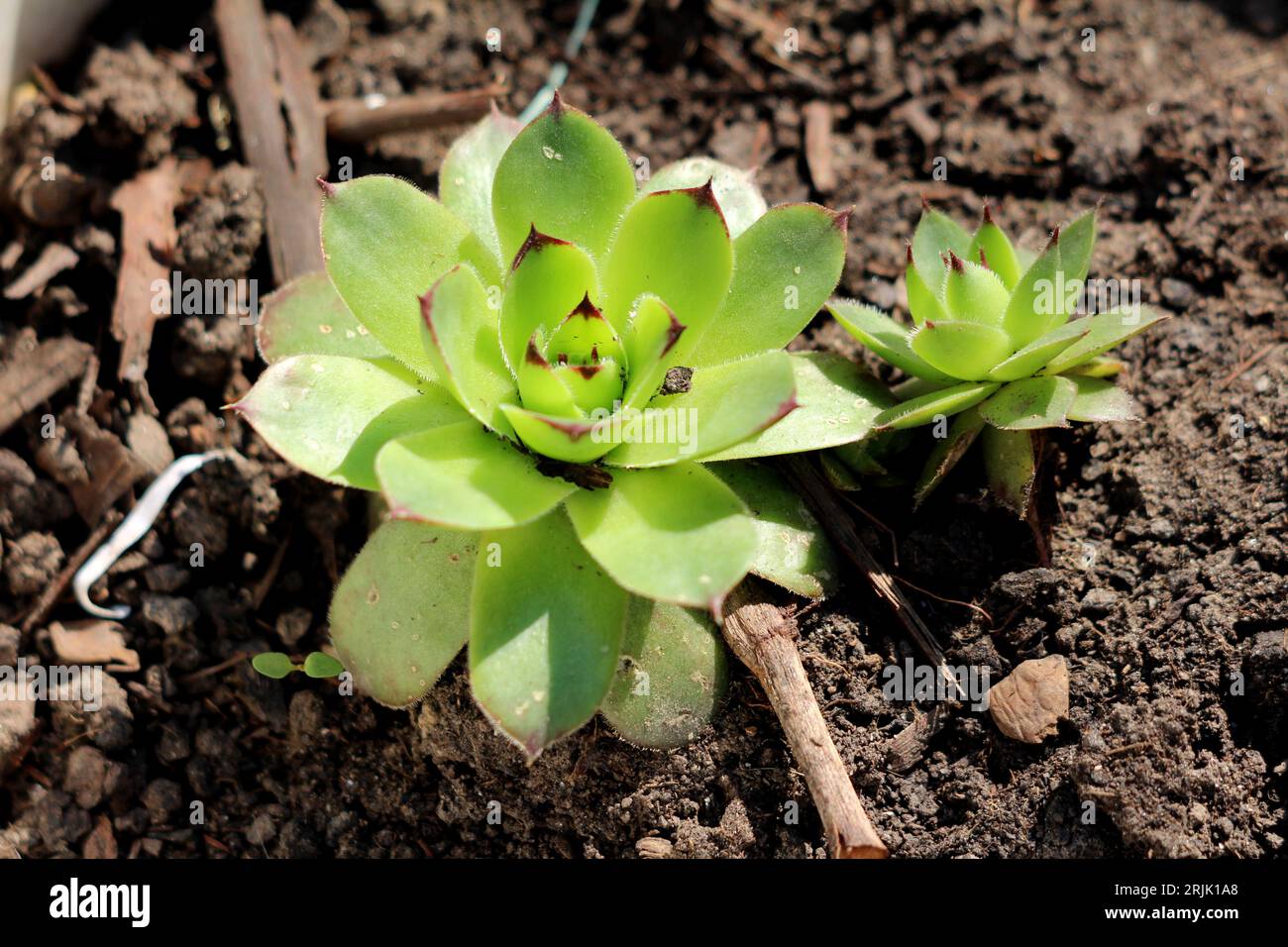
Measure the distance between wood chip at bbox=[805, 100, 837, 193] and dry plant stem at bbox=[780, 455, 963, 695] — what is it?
1.03 m

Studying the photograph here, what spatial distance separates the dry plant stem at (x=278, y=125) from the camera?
2.84 m

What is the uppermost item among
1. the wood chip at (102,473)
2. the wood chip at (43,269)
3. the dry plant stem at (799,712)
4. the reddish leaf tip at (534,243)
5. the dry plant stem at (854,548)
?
the wood chip at (43,269)

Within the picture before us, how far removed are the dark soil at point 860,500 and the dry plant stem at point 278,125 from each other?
81mm

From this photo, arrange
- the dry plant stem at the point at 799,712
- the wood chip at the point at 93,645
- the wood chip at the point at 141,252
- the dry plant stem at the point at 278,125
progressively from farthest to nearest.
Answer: the dry plant stem at the point at 278,125 < the wood chip at the point at 141,252 < the wood chip at the point at 93,645 < the dry plant stem at the point at 799,712

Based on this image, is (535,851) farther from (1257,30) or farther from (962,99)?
(1257,30)

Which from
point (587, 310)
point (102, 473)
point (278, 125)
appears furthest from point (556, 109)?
point (102, 473)

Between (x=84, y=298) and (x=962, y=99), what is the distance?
98.8 inches

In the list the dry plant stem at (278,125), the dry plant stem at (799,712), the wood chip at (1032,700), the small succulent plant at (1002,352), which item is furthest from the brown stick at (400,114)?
the wood chip at (1032,700)

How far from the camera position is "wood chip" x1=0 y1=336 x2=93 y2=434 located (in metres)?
2.61

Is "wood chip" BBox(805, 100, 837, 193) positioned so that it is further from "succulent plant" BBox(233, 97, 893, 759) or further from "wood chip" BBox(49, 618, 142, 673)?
"wood chip" BBox(49, 618, 142, 673)

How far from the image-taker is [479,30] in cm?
340

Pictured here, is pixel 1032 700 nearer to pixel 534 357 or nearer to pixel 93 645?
pixel 534 357

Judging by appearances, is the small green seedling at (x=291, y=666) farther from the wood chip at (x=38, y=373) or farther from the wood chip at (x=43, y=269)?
the wood chip at (x=43, y=269)

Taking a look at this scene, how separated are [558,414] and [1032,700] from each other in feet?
3.66
